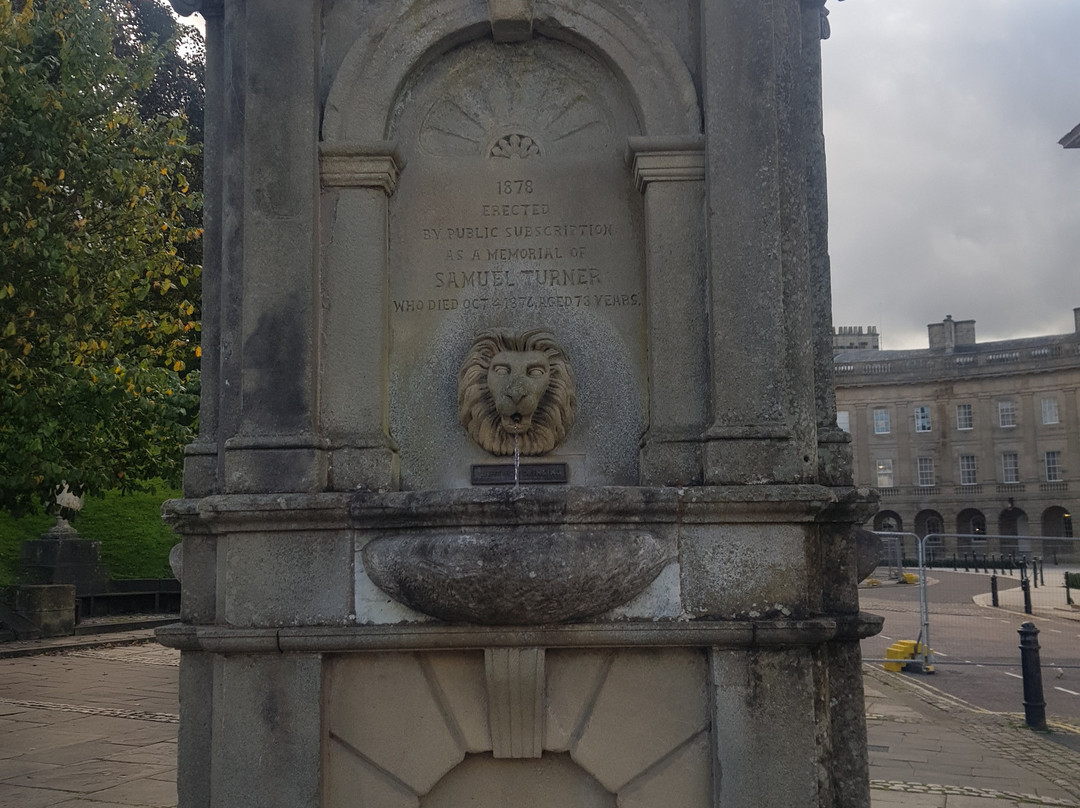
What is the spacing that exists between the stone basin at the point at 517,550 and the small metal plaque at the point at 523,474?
55 centimetres

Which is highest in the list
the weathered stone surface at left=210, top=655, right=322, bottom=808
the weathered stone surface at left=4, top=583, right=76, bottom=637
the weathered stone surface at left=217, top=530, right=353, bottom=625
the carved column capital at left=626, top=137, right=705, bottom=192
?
the carved column capital at left=626, top=137, right=705, bottom=192

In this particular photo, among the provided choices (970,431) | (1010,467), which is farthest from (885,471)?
(1010,467)

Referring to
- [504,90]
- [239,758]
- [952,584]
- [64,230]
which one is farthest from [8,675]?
[952,584]

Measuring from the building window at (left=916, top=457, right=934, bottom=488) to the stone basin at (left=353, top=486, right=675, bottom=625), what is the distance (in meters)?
69.1

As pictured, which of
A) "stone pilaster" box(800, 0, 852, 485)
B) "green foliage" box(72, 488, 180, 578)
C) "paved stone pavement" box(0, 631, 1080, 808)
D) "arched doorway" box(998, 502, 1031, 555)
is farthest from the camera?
"arched doorway" box(998, 502, 1031, 555)

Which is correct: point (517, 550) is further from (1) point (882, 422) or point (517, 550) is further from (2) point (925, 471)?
(2) point (925, 471)

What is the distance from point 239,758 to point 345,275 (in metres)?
2.32

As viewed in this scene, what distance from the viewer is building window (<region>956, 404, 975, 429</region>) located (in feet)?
220

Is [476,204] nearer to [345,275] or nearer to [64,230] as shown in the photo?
[345,275]

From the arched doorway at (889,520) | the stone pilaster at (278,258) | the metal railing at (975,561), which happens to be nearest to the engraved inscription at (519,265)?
the stone pilaster at (278,258)

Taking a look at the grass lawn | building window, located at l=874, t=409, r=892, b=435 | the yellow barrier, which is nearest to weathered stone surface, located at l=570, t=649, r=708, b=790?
the yellow barrier

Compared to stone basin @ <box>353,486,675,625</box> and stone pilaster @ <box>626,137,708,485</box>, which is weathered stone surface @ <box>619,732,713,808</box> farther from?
stone pilaster @ <box>626,137,708,485</box>

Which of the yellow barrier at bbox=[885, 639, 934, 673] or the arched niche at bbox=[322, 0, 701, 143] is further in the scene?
the yellow barrier at bbox=[885, 639, 934, 673]

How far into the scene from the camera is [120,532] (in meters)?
23.0
